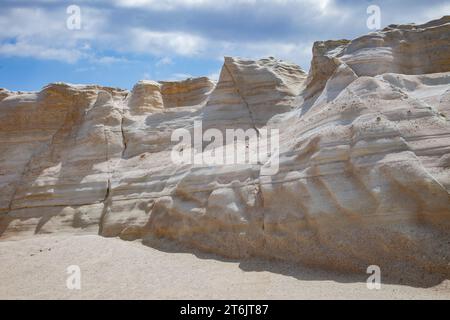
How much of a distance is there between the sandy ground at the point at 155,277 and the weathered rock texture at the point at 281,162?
317mm

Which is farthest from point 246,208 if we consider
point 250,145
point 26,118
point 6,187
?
point 26,118

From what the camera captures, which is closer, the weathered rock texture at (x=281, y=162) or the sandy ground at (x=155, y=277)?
the sandy ground at (x=155, y=277)

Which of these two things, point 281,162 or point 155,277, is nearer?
point 155,277

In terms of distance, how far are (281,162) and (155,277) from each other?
98.9 inches

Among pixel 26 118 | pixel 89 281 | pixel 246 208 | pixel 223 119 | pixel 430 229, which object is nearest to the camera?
pixel 430 229

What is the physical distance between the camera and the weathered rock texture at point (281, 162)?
5.45 m

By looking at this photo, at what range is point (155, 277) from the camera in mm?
6027

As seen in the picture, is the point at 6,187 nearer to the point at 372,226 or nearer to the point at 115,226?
the point at 115,226

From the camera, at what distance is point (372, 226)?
5.50 meters

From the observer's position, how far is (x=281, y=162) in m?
6.69

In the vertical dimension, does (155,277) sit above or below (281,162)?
below

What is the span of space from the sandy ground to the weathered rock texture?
1.04 ft

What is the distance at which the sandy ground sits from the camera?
198 inches

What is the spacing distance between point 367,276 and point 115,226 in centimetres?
489
